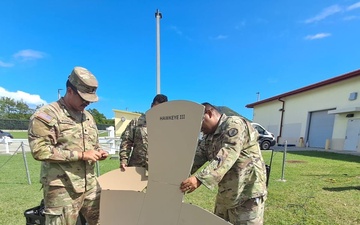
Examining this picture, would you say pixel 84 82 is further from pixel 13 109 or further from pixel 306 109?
pixel 13 109

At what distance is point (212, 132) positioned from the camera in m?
1.89

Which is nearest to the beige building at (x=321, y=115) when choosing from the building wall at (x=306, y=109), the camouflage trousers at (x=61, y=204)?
the building wall at (x=306, y=109)

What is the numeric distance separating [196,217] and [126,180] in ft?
2.97

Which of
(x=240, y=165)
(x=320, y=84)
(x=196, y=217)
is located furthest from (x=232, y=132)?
(x=320, y=84)

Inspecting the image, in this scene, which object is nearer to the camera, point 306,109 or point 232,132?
point 232,132

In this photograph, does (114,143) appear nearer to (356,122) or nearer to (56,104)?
(56,104)

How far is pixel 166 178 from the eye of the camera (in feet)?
4.57

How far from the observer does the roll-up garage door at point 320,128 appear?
16.6 metres

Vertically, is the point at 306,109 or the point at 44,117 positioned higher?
the point at 44,117

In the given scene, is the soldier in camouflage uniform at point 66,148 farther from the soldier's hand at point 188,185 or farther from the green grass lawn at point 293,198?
the green grass lawn at point 293,198

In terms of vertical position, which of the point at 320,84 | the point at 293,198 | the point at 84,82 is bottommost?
the point at 293,198

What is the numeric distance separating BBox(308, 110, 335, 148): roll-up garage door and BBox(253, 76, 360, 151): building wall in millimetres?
347

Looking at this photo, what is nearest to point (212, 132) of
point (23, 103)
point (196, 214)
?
point (196, 214)

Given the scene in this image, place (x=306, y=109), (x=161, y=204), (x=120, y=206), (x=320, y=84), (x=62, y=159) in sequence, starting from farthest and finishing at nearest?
(x=306, y=109)
(x=320, y=84)
(x=62, y=159)
(x=120, y=206)
(x=161, y=204)
